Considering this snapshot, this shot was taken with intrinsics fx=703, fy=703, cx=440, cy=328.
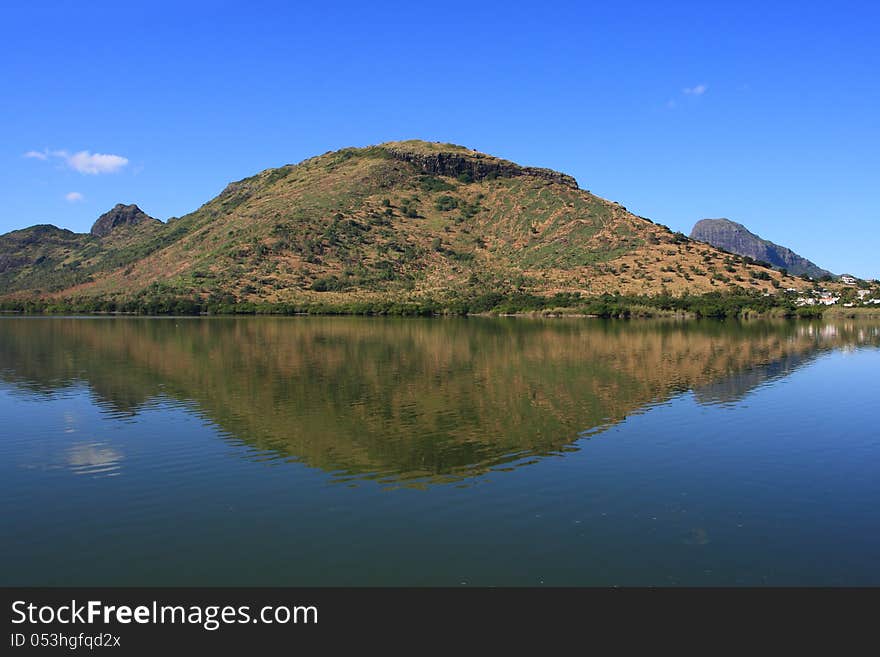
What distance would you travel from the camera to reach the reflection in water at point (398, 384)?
30719mm

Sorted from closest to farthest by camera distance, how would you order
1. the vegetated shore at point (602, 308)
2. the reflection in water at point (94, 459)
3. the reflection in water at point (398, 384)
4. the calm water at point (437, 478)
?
the calm water at point (437, 478), the reflection in water at point (94, 459), the reflection in water at point (398, 384), the vegetated shore at point (602, 308)


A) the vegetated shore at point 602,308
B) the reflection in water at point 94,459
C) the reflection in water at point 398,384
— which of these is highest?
the vegetated shore at point 602,308

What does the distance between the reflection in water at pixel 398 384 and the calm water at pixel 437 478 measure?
29cm

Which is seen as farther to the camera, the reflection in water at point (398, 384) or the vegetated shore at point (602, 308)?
the vegetated shore at point (602, 308)

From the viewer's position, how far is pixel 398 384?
5166 centimetres

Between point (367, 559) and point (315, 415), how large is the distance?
21.1m

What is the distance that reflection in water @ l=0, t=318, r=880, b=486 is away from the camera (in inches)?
1209

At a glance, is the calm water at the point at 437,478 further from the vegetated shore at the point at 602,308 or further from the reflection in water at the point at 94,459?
the vegetated shore at the point at 602,308

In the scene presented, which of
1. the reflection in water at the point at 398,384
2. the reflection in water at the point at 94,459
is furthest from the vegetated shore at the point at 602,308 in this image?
the reflection in water at the point at 94,459

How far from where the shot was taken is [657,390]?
49062 mm

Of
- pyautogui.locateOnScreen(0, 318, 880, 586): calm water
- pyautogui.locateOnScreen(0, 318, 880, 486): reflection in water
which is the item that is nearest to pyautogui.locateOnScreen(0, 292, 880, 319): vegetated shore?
pyautogui.locateOnScreen(0, 318, 880, 486): reflection in water

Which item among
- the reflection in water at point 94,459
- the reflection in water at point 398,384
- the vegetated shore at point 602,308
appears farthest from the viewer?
the vegetated shore at point 602,308
